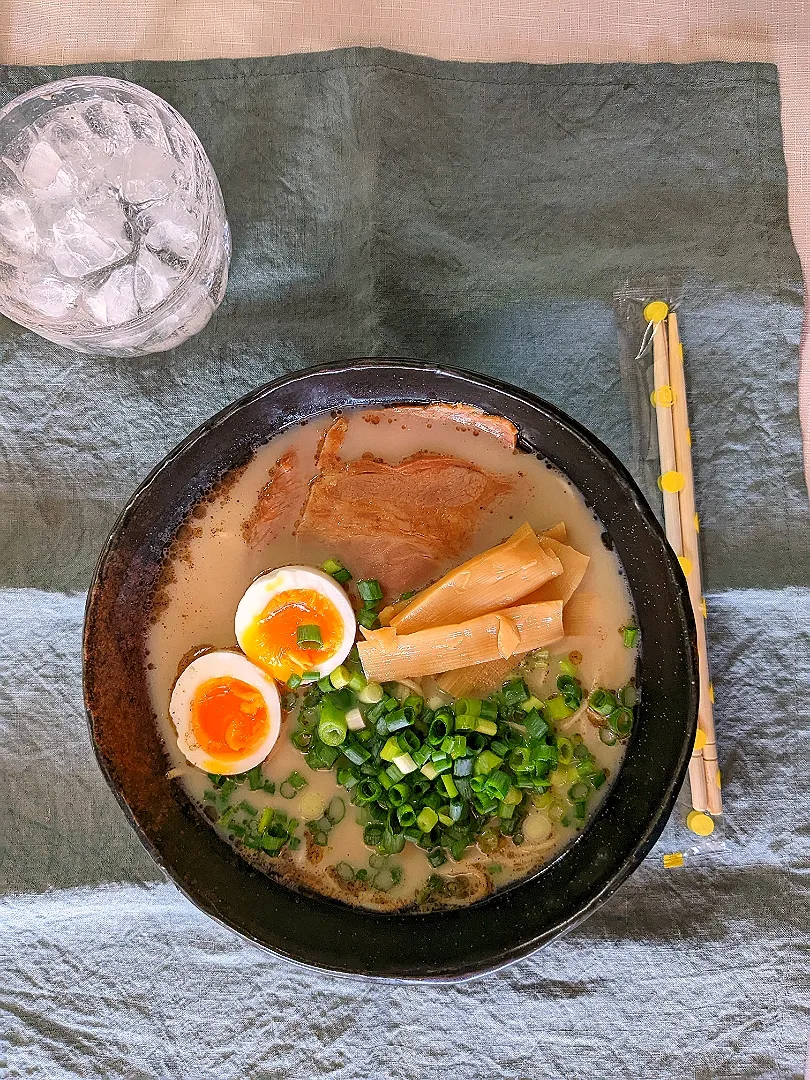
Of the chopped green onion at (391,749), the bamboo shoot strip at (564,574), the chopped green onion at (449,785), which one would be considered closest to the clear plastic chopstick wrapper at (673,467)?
the bamboo shoot strip at (564,574)

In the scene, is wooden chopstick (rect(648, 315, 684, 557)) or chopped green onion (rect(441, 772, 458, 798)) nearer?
chopped green onion (rect(441, 772, 458, 798))

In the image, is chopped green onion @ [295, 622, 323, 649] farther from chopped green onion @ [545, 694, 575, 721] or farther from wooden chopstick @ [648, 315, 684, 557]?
wooden chopstick @ [648, 315, 684, 557]

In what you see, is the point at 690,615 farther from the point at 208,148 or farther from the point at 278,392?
the point at 208,148

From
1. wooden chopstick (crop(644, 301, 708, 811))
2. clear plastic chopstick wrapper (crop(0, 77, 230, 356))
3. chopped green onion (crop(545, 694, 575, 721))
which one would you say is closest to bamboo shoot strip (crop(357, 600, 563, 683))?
chopped green onion (crop(545, 694, 575, 721))

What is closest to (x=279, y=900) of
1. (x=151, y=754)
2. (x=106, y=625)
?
(x=151, y=754)

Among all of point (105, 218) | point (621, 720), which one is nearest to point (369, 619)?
point (621, 720)
